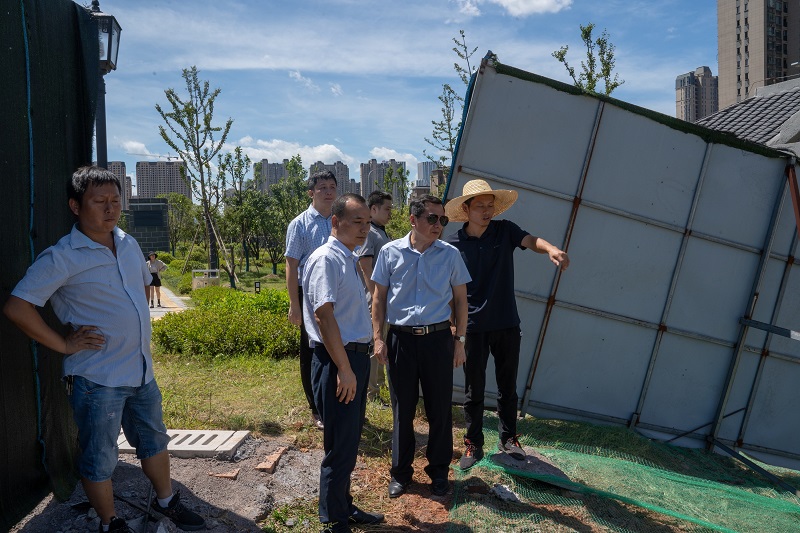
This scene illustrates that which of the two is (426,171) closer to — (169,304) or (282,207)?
(282,207)

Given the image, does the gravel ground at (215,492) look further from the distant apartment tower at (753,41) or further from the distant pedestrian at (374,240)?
the distant apartment tower at (753,41)


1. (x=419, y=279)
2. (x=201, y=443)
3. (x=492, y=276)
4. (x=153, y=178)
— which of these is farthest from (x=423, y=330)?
(x=153, y=178)

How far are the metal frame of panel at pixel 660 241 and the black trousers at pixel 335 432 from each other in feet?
8.24

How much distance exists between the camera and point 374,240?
5.28 meters

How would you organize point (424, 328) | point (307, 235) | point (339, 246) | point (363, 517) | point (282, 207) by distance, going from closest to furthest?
point (339, 246) → point (363, 517) → point (424, 328) → point (307, 235) → point (282, 207)

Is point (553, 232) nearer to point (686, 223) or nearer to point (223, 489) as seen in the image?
point (686, 223)

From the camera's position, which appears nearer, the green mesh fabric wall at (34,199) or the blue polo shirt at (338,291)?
the green mesh fabric wall at (34,199)

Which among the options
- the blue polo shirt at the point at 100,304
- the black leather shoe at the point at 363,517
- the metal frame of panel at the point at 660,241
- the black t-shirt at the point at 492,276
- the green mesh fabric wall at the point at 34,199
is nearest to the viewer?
the blue polo shirt at the point at 100,304

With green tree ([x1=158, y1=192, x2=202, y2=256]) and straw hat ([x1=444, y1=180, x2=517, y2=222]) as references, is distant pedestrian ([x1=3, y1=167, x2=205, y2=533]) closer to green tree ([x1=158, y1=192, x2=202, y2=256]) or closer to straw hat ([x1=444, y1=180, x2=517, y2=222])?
straw hat ([x1=444, y1=180, x2=517, y2=222])

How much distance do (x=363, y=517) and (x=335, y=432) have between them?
0.70 meters

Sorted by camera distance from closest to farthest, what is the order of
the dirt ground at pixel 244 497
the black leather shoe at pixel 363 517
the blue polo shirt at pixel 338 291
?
the blue polo shirt at pixel 338 291 → the dirt ground at pixel 244 497 → the black leather shoe at pixel 363 517

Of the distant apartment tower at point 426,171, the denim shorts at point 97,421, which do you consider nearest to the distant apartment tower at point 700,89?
the distant apartment tower at point 426,171

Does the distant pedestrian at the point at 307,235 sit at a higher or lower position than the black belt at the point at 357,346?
higher

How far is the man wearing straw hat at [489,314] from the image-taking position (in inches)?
168
